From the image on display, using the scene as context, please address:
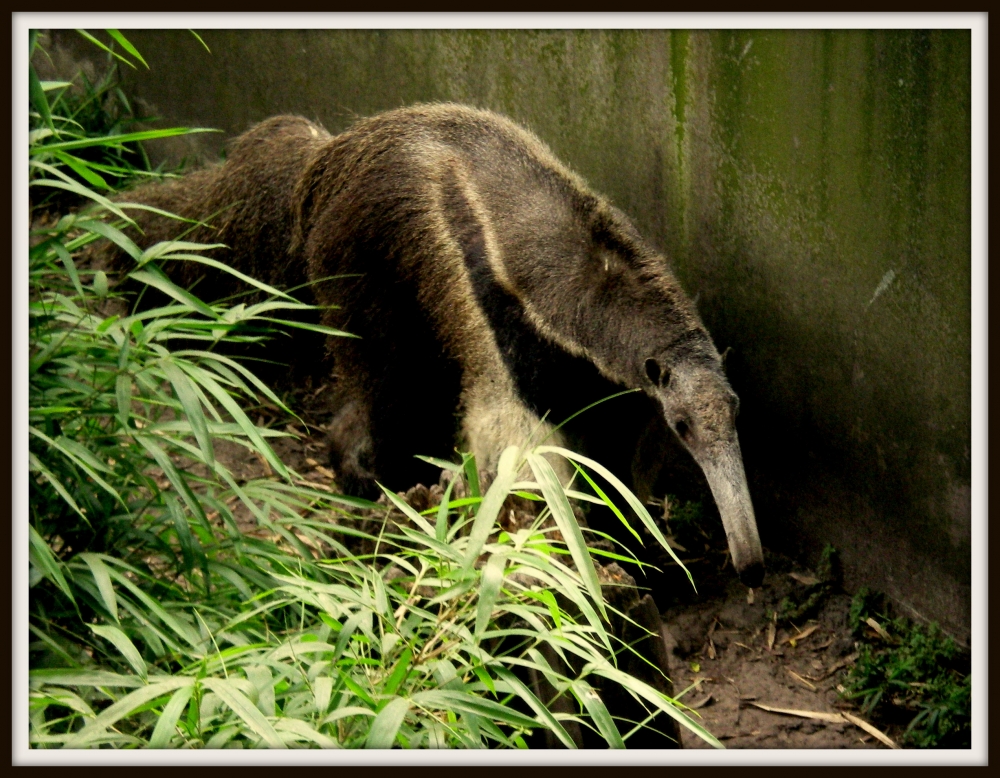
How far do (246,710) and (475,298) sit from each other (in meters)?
2.57

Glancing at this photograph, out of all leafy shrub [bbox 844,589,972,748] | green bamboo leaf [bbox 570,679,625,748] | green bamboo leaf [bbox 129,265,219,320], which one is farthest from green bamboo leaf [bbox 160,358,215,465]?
leafy shrub [bbox 844,589,972,748]

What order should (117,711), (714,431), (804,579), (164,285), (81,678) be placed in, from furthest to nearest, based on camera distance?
1. (804,579)
2. (714,431)
3. (164,285)
4. (81,678)
5. (117,711)

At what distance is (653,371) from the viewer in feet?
13.5

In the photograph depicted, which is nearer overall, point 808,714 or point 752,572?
point 752,572

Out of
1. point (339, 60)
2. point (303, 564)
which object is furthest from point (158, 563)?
point (339, 60)

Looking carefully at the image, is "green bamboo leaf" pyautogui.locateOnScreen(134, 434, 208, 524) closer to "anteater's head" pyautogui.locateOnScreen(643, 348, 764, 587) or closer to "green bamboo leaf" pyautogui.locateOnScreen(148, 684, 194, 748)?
"green bamboo leaf" pyautogui.locateOnScreen(148, 684, 194, 748)

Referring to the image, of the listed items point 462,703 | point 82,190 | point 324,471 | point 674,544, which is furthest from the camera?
point 324,471

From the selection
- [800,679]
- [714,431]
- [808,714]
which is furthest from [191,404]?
[800,679]

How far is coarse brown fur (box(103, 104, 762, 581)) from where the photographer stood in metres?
4.27

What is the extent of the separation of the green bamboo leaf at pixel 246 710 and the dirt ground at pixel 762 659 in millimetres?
1962

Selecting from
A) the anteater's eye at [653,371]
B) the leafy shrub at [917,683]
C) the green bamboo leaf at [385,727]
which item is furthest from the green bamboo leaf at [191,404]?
the leafy shrub at [917,683]

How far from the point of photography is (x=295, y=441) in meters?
5.93

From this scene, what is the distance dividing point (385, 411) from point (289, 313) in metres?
0.92

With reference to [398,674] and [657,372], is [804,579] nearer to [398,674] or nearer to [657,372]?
[657,372]
